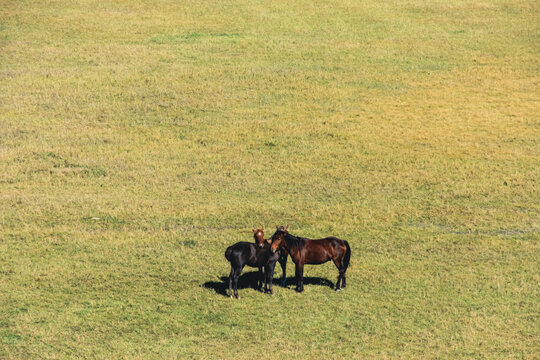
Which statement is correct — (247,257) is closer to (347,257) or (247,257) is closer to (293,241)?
(293,241)

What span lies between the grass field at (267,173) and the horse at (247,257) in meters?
0.72

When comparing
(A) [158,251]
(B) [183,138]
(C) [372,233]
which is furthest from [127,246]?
(B) [183,138]

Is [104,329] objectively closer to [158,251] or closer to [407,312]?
[158,251]

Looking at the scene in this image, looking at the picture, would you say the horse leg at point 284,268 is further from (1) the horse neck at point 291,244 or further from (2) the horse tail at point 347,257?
(2) the horse tail at point 347,257

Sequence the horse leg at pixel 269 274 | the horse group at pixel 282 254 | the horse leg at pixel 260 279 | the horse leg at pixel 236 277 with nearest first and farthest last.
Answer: the horse group at pixel 282 254, the horse leg at pixel 236 277, the horse leg at pixel 269 274, the horse leg at pixel 260 279

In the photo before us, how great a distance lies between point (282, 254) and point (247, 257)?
1109mm

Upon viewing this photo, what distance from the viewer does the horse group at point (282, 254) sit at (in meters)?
19.0

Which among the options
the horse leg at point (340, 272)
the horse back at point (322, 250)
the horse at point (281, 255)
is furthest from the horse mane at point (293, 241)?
the horse leg at point (340, 272)

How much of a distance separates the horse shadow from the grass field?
4.3 inches

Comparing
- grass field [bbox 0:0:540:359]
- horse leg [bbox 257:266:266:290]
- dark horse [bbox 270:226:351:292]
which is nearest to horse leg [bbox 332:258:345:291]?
dark horse [bbox 270:226:351:292]

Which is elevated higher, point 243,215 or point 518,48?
point 518,48

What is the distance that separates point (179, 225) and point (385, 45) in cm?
2447

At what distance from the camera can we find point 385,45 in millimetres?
44469

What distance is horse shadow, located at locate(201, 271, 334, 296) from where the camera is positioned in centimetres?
2017
